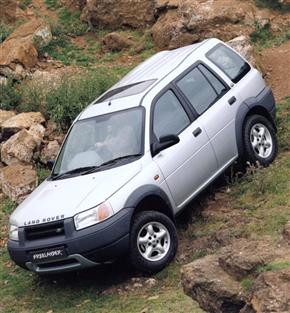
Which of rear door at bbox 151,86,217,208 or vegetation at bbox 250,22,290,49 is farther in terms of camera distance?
vegetation at bbox 250,22,290,49

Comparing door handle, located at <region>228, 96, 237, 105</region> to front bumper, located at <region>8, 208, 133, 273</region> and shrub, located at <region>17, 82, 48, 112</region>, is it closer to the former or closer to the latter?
front bumper, located at <region>8, 208, 133, 273</region>

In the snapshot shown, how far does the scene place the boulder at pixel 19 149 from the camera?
11.3 meters

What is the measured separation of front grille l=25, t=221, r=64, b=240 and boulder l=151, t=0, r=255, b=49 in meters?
8.17

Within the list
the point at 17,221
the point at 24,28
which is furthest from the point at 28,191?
the point at 24,28

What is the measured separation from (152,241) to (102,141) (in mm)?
1416

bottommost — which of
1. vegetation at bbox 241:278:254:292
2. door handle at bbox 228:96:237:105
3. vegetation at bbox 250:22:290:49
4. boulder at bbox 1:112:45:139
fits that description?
vegetation at bbox 250:22:290:49

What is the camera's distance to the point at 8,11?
55.5ft

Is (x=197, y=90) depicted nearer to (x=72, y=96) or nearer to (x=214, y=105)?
(x=214, y=105)

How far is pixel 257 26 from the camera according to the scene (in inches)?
592

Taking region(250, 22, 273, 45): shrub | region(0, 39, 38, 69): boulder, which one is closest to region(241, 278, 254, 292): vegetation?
region(0, 39, 38, 69): boulder

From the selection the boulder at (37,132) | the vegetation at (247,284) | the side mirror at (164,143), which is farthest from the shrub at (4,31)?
the vegetation at (247,284)

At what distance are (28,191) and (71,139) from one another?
1.97 meters

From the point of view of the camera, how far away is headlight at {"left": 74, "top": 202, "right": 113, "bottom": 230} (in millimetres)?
7250

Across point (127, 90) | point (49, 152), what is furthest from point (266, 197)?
point (49, 152)
